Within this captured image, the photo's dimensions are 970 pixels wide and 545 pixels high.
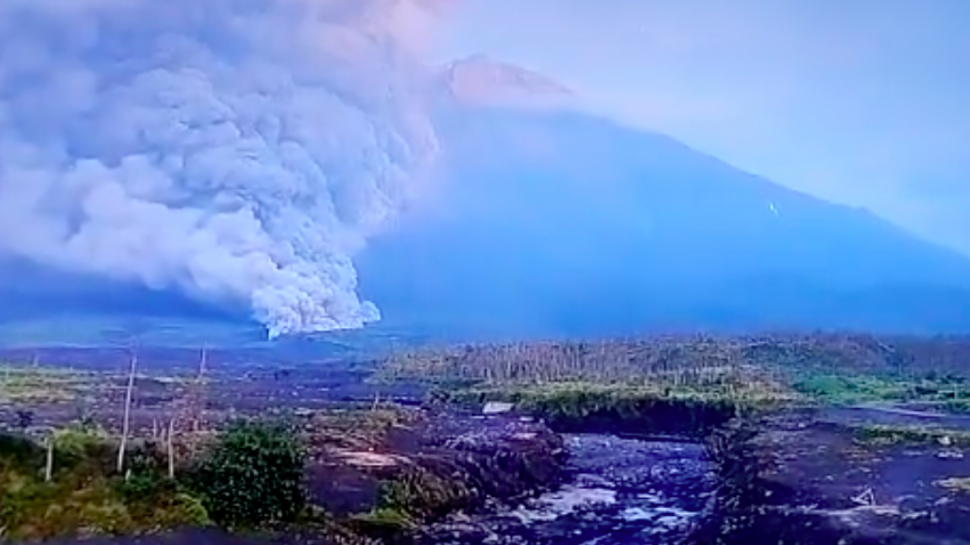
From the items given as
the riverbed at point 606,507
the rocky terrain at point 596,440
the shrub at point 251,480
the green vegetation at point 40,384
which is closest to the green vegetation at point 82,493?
the shrub at point 251,480

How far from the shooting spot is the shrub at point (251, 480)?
34719mm

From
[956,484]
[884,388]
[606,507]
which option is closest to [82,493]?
[606,507]

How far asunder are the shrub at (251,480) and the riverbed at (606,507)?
4.38 meters

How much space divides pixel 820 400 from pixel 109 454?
50.1 meters

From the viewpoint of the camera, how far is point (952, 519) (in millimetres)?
33094

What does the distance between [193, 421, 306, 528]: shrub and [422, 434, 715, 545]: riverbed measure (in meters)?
4.38

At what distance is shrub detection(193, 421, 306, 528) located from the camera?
114 ft

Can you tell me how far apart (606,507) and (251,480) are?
14855 millimetres

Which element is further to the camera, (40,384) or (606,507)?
(40,384)

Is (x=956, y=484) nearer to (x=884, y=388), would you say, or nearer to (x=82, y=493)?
(x=82, y=493)

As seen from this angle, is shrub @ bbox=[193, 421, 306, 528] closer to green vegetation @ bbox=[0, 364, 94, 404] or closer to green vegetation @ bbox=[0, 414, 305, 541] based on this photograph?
green vegetation @ bbox=[0, 414, 305, 541]

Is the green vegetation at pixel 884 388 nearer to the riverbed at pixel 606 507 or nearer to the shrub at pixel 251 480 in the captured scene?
the riverbed at pixel 606 507

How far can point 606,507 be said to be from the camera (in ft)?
147

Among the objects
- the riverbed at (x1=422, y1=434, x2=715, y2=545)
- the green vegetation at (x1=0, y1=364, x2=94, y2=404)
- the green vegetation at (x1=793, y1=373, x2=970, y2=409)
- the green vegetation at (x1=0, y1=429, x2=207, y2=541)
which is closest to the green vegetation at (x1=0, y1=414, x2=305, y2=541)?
the green vegetation at (x1=0, y1=429, x2=207, y2=541)
